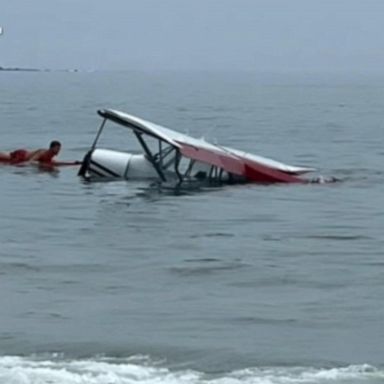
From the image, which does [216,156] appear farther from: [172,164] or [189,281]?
→ [189,281]

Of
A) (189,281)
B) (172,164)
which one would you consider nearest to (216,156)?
(172,164)

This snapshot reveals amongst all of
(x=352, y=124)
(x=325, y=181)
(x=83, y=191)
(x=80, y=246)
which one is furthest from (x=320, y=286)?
(x=352, y=124)

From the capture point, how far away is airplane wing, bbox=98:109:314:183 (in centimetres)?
3638

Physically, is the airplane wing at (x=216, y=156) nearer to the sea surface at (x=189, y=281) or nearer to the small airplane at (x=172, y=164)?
the small airplane at (x=172, y=164)

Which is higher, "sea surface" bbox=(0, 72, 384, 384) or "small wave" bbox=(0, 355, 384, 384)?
Result: "small wave" bbox=(0, 355, 384, 384)

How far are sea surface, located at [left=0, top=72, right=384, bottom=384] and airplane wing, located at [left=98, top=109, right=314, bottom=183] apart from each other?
2.70 feet

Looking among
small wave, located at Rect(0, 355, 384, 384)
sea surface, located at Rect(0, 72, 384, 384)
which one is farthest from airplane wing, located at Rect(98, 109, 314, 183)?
small wave, located at Rect(0, 355, 384, 384)

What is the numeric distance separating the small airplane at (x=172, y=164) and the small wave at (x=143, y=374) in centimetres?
2094

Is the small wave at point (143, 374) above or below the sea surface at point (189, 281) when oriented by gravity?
above

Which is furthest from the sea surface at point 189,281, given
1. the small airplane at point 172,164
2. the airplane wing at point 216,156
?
the airplane wing at point 216,156

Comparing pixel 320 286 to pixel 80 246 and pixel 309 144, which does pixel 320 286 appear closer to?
pixel 80 246

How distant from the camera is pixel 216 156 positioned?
37125 millimetres

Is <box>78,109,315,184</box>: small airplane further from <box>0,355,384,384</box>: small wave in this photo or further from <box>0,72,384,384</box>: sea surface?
<box>0,355,384,384</box>: small wave

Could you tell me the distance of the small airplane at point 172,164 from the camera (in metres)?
36.7
